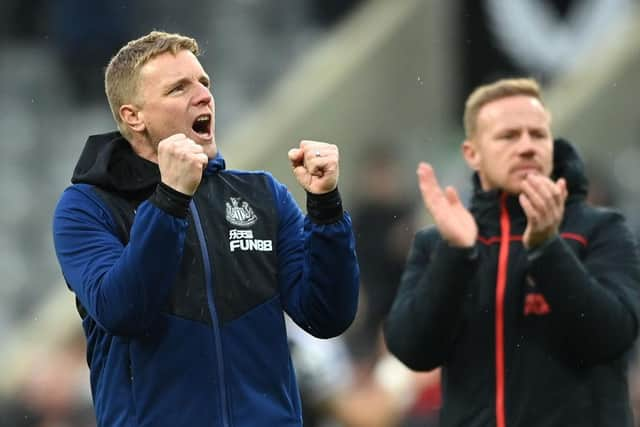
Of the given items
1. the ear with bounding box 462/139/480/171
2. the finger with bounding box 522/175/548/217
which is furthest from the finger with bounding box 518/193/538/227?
the ear with bounding box 462/139/480/171

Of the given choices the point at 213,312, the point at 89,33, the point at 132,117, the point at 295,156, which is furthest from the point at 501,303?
the point at 89,33

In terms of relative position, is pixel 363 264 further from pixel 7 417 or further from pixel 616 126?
pixel 616 126

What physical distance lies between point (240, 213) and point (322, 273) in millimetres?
296

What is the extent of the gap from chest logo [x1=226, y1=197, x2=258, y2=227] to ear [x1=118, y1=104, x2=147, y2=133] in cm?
33

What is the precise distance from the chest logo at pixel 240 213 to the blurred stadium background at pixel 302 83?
624 centimetres

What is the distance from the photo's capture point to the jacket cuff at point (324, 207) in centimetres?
493

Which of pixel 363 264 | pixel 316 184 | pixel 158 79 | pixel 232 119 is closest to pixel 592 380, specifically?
pixel 316 184

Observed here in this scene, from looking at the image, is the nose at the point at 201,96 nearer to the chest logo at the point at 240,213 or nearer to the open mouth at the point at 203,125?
the open mouth at the point at 203,125

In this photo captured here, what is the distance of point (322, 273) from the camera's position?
4.91 meters

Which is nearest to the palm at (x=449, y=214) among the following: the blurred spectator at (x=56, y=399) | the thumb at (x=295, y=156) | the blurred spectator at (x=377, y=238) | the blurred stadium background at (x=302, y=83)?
the thumb at (x=295, y=156)

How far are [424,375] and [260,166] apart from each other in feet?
14.6

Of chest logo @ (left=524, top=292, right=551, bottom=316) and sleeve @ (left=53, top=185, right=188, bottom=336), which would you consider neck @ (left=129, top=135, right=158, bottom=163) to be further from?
chest logo @ (left=524, top=292, right=551, bottom=316)

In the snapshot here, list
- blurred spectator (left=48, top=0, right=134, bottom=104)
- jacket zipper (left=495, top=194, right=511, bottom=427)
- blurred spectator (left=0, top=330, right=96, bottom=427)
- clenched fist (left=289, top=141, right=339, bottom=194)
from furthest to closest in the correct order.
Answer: blurred spectator (left=48, top=0, right=134, bottom=104)
blurred spectator (left=0, top=330, right=96, bottom=427)
jacket zipper (left=495, top=194, right=511, bottom=427)
clenched fist (left=289, top=141, right=339, bottom=194)

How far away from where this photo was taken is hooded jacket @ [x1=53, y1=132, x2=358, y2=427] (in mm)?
4660
